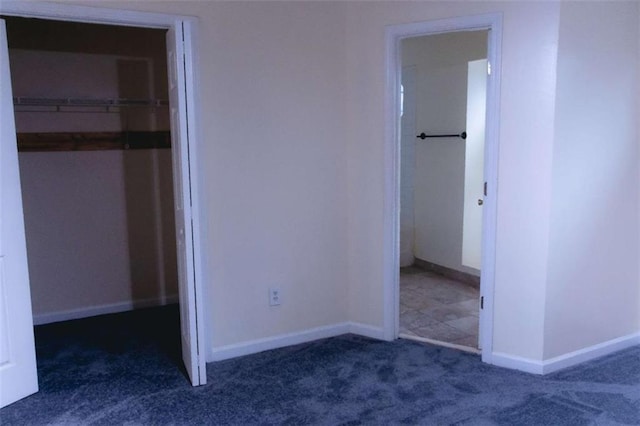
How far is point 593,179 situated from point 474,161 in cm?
176

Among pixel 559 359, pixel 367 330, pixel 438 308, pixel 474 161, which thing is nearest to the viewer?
pixel 559 359

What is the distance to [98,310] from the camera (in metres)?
4.18

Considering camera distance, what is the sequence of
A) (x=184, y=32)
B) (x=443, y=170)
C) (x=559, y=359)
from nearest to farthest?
(x=184, y=32) → (x=559, y=359) → (x=443, y=170)

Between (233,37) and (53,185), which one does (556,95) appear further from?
(53,185)

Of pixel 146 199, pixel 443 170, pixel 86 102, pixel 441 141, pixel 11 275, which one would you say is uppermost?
pixel 86 102

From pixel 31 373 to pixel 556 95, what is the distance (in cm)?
327

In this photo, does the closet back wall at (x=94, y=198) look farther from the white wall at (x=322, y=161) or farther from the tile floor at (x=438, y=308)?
the tile floor at (x=438, y=308)

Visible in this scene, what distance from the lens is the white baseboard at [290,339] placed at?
3316mm

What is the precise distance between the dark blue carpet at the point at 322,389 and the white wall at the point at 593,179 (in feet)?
1.06

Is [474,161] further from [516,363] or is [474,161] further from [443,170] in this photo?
[516,363]

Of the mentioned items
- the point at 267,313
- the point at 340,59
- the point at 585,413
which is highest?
the point at 340,59

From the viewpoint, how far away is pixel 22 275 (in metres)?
2.79

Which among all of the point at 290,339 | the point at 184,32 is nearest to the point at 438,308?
the point at 290,339

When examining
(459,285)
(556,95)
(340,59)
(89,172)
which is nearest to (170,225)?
Result: (89,172)
